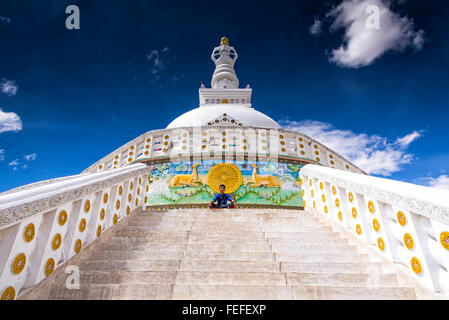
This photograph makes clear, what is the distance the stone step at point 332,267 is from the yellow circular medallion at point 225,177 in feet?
15.6

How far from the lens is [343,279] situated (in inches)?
104

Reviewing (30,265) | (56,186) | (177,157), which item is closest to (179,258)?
(30,265)

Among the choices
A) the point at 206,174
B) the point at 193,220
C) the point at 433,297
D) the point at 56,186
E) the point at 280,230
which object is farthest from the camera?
the point at 206,174

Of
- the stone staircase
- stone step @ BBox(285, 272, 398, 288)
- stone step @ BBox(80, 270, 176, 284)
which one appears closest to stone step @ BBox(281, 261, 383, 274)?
the stone staircase

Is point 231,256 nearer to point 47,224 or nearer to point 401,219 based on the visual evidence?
point 401,219

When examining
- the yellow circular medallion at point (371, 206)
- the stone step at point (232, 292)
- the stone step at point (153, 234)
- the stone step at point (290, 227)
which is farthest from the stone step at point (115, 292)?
the yellow circular medallion at point (371, 206)

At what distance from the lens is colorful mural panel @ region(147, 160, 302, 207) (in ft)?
24.5

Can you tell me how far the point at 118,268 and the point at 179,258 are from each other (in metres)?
0.77

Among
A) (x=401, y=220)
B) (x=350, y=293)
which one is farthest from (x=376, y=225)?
(x=350, y=293)

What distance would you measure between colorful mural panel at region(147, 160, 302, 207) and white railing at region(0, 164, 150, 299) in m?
3.62

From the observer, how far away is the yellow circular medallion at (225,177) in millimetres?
7703

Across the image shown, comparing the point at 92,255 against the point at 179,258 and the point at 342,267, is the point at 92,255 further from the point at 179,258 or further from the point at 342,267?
the point at 342,267

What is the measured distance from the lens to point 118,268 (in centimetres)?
281

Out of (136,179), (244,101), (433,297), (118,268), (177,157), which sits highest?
(244,101)
